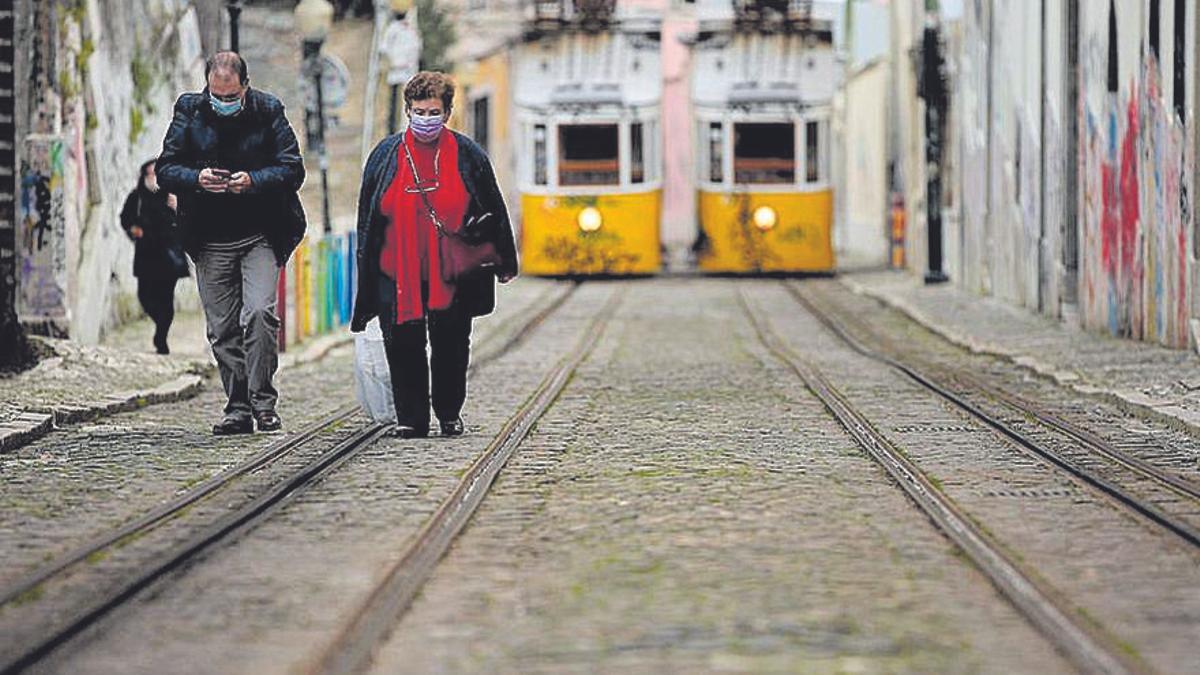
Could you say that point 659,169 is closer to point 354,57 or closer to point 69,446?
point 354,57

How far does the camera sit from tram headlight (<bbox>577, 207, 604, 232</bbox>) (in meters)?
35.0

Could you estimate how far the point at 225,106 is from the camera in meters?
11.6

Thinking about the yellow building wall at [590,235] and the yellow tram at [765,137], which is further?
the yellow tram at [765,137]

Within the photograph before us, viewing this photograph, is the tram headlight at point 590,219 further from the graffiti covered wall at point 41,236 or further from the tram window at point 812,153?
the graffiti covered wall at point 41,236

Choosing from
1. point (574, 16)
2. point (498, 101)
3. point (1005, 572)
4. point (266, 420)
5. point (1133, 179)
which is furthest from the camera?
point (498, 101)

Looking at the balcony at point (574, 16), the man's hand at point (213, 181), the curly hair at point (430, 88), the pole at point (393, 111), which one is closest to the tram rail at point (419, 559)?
the curly hair at point (430, 88)

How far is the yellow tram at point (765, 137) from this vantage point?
3531 cm

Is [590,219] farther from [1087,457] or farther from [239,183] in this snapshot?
[1087,457]

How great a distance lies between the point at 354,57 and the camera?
143 ft

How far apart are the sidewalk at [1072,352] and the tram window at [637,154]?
608 centimetres

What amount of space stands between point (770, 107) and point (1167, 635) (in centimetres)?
2917

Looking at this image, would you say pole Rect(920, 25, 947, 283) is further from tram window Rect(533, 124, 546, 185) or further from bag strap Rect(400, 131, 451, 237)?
bag strap Rect(400, 131, 451, 237)

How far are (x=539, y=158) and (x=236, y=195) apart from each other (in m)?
23.4

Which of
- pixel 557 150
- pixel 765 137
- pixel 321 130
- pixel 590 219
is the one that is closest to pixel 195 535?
pixel 321 130
